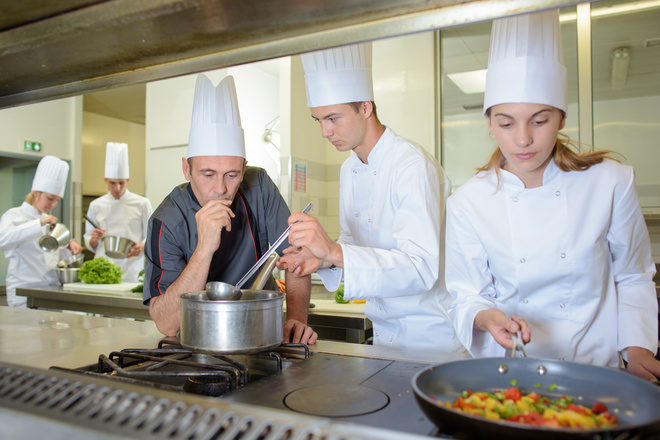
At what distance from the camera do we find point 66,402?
0.80 metres

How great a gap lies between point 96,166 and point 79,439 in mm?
7957

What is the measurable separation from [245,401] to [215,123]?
117 cm

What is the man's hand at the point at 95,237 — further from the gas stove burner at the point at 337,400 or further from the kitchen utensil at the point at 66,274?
the gas stove burner at the point at 337,400

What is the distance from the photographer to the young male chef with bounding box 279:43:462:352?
4.61ft

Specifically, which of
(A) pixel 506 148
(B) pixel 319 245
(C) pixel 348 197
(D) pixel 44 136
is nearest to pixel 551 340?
(A) pixel 506 148

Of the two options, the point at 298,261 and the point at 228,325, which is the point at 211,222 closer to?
the point at 298,261

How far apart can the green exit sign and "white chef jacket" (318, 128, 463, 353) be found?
203 inches

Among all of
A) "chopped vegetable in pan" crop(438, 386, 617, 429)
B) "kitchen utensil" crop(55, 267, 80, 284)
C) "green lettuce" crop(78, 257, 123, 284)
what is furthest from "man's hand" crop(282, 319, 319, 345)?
"kitchen utensil" crop(55, 267, 80, 284)

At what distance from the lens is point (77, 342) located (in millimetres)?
1552

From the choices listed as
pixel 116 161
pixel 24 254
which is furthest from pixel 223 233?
pixel 116 161

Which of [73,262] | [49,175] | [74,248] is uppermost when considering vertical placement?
[49,175]

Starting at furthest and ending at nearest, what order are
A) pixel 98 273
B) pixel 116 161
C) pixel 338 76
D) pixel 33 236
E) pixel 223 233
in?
pixel 116 161 → pixel 33 236 → pixel 98 273 → pixel 223 233 → pixel 338 76

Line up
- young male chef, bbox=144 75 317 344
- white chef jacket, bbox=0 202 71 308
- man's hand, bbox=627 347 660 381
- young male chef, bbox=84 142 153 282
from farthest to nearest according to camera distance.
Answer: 1. young male chef, bbox=84 142 153 282
2. white chef jacket, bbox=0 202 71 308
3. young male chef, bbox=144 75 317 344
4. man's hand, bbox=627 347 660 381

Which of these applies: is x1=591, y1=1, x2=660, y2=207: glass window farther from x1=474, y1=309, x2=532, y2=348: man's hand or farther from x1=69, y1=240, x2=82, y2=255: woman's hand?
x1=69, y1=240, x2=82, y2=255: woman's hand
